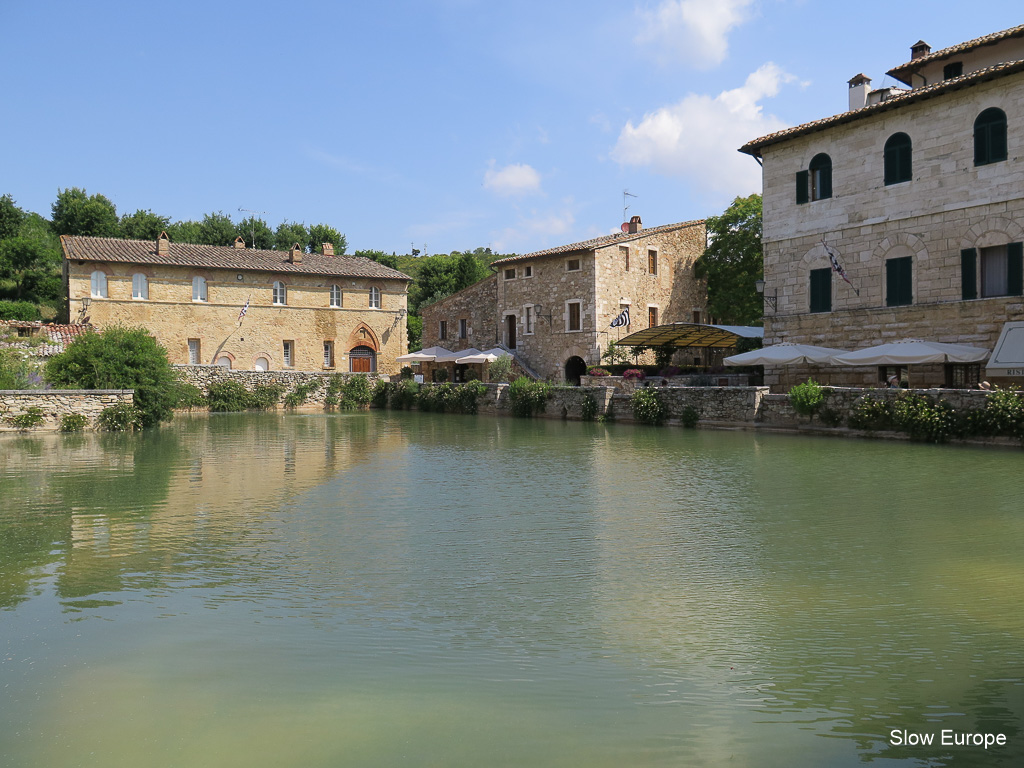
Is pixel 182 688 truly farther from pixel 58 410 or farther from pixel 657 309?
pixel 657 309

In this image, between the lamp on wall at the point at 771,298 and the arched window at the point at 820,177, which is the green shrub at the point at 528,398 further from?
the arched window at the point at 820,177

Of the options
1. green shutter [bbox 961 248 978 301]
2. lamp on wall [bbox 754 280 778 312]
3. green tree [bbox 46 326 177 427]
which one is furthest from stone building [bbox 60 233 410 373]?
green shutter [bbox 961 248 978 301]

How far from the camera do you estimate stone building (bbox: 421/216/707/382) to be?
115 ft

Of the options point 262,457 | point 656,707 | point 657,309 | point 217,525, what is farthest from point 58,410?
point 657,309

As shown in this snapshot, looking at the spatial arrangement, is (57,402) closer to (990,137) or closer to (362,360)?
(362,360)

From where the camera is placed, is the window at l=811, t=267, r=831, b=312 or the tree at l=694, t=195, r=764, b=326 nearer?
the window at l=811, t=267, r=831, b=312

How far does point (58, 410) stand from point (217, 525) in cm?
1428

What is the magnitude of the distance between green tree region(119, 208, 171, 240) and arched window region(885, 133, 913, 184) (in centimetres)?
4702

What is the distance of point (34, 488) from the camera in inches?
431

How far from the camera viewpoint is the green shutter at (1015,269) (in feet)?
63.4

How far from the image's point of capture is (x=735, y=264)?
37375mm

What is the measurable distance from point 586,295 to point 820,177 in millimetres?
12922

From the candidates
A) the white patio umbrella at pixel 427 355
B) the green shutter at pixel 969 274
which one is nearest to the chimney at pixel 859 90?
the green shutter at pixel 969 274

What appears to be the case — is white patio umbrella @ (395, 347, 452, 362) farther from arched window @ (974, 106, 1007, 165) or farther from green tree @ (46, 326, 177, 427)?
arched window @ (974, 106, 1007, 165)
